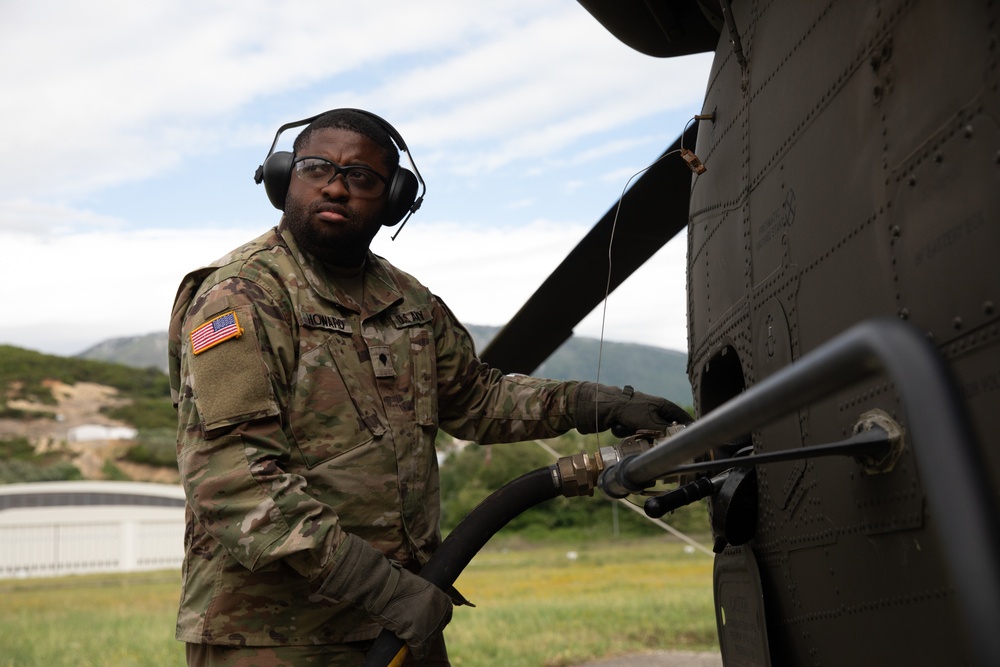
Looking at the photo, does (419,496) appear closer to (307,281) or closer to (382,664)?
(382,664)

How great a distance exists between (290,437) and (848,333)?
7.94ft

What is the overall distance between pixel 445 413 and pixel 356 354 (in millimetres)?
712

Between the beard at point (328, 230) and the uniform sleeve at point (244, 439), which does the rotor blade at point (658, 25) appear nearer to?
the beard at point (328, 230)

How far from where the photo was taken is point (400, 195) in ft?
11.9

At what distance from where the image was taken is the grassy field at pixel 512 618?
9.16 m

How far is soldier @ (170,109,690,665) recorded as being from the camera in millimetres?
2861

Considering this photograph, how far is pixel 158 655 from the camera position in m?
9.64

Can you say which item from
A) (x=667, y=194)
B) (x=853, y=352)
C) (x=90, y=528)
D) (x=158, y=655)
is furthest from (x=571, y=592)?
(x=90, y=528)

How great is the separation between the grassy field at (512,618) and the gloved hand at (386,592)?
5.66 m

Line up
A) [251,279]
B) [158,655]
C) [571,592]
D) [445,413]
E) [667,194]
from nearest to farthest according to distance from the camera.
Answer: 1. [251,279]
2. [445,413]
3. [667,194]
4. [158,655]
5. [571,592]

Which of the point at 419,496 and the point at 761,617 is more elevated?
the point at 419,496

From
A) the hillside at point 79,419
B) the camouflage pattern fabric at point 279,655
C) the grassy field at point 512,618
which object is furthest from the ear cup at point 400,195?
the hillside at point 79,419

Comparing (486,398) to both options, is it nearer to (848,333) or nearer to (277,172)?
(277,172)

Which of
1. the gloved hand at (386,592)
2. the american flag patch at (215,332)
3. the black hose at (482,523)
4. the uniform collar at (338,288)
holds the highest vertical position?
the uniform collar at (338,288)
